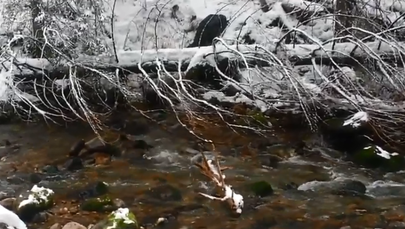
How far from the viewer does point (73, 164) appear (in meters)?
6.84

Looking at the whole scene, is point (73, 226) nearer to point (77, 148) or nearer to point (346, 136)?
point (77, 148)

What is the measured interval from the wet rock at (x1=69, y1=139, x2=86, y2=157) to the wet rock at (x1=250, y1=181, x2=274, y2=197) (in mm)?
2674

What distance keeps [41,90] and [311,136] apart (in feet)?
14.9

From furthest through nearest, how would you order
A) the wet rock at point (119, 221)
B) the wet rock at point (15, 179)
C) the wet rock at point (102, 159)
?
the wet rock at point (102, 159) < the wet rock at point (15, 179) < the wet rock at point (119, 221)

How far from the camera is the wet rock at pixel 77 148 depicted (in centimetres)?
722

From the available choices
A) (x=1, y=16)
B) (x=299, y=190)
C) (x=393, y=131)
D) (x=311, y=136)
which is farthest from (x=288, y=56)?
(x=1, y=16)

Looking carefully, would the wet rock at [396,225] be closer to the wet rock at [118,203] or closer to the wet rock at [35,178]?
the wet rock at [118,203]

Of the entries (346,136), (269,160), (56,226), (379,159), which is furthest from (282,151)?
(56,226)

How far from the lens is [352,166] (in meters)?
6.68

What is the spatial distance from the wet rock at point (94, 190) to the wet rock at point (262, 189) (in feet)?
5.85

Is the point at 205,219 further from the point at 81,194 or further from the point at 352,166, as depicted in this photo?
the point at 352,166

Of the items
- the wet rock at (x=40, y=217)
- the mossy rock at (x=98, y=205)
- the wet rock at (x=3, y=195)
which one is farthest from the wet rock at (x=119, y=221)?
the wet rock at (x=3, y=195)

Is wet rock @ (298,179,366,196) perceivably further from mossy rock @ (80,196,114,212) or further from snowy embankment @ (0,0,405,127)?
mossy rock @ (80,196,114,212)

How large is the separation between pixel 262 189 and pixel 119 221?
5.95 feet
